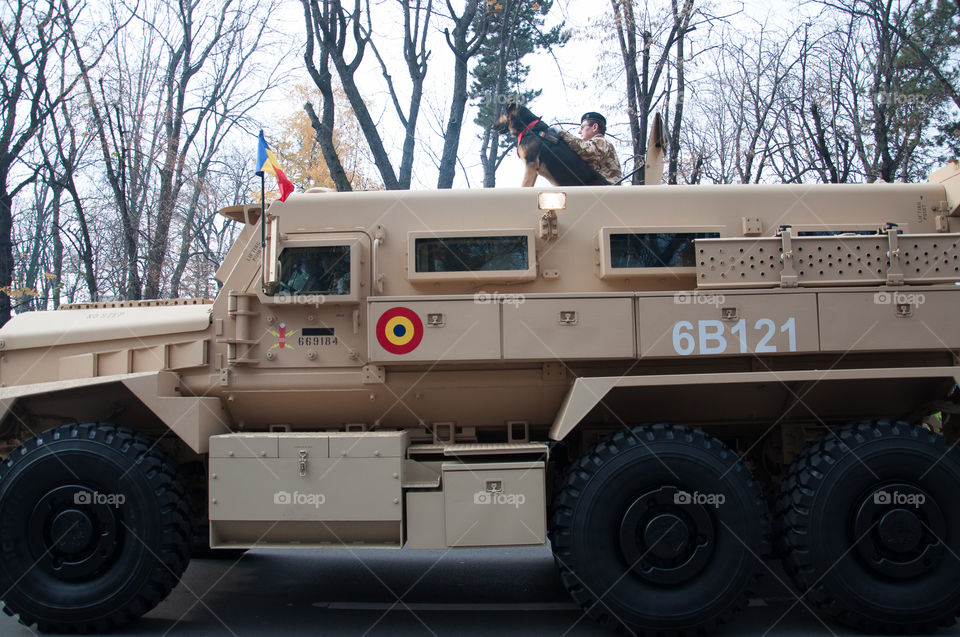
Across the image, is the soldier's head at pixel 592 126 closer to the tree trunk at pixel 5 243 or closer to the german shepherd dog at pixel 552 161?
the german shepherd dog at pixel 552 161

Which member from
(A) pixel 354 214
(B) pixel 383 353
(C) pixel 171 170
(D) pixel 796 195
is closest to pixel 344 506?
(B) pixel 383 353

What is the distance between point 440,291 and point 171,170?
1459 cm

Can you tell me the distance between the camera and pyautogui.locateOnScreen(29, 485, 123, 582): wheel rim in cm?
468

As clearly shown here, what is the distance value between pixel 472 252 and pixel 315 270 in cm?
117

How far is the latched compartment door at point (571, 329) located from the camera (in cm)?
473

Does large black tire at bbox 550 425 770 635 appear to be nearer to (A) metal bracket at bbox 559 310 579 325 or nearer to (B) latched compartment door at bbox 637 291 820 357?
(B) latched compartment door at bbox 637 291 820 357

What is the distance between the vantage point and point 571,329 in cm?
475

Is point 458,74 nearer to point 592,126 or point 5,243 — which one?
point 592,126

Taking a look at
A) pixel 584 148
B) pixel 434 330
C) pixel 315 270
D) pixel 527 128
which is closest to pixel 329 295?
pixel 315 270

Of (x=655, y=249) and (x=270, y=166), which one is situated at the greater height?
(x=270, y=166)

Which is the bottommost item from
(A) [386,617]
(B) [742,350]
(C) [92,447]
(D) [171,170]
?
(A) [386,617]

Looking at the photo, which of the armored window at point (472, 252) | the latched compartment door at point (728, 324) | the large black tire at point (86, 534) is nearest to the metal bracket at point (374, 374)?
the armored window at point (472, 252)

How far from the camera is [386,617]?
5.11 meters

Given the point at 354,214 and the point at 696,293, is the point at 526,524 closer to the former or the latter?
the point at 696,293
